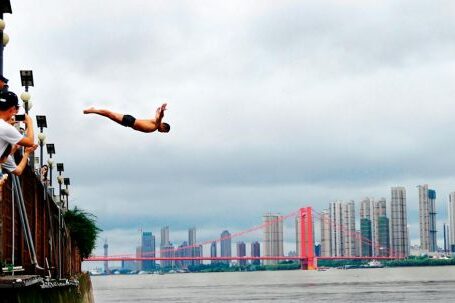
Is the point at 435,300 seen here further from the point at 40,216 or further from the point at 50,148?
the point at 40,216

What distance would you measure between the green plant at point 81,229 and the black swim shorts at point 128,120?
110ft

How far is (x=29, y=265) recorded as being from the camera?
1898 cm

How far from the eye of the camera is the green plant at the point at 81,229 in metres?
42.9

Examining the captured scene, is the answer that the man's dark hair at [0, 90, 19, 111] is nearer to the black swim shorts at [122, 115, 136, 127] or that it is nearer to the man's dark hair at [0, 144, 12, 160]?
the man's dark hair at [0, 144, 12, 160]

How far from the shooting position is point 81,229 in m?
44.1

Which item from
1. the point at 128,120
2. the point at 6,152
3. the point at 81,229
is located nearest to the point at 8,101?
the point at 6,152

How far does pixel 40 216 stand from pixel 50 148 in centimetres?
1831

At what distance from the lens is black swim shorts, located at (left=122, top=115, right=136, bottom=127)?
9312 millimetres

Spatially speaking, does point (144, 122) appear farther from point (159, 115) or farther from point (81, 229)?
point (81, 229)

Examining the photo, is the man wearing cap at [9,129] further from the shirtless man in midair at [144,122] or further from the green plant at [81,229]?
the green plant at [81,229]

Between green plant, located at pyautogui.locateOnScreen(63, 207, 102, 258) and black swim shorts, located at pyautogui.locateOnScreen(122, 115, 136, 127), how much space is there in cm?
3363

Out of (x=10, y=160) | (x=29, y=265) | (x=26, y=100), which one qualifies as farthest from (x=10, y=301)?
(x=26, y=100)

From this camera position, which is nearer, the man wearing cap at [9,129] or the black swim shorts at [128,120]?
the man wearing cap at [9,129]

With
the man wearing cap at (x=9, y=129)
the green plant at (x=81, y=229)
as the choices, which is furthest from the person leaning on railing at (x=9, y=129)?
the green plant at (x=81, y=229)
